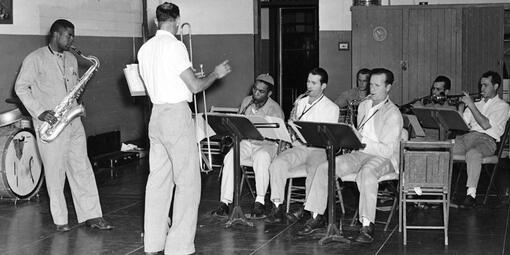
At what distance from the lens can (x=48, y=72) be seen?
651 centimetres

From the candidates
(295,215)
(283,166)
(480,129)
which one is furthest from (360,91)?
(295,215)

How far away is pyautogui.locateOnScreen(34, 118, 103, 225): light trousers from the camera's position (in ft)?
21.3

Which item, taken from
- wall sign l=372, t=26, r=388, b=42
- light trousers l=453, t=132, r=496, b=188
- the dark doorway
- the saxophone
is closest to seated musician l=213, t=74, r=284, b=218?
the saxophone

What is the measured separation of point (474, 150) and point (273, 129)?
1.91m

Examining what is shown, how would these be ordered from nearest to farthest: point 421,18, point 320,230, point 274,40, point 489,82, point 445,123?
point 320,230
point 445,123
point 489,82
point 421,18
point 274,40

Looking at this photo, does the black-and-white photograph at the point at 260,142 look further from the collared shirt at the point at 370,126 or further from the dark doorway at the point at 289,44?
the dark doorway at the point at 289,44

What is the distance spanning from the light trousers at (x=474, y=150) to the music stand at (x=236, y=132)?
1.88m

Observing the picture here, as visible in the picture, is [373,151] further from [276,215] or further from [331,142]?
[276,215]

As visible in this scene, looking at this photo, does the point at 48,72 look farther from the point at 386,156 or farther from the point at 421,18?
the point at 421,18

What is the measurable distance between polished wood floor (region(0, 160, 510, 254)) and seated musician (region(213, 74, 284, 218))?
0.23 metres

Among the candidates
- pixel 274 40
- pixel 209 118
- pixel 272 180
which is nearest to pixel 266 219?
pixel 272 180

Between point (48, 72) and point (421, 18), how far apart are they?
5.37m

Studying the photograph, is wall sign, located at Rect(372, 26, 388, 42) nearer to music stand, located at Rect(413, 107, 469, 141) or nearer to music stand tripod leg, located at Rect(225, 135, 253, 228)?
music stand, located at Rect(413, 107, 469, 141)

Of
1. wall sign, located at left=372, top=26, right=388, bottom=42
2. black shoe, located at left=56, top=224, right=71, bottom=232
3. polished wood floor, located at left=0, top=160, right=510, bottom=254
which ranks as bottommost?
polished wood floor, located at left=0, top=160, right=510, bottom=254
